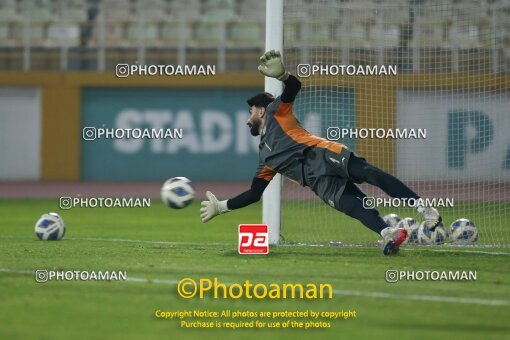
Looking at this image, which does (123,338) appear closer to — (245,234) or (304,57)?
(245,234)

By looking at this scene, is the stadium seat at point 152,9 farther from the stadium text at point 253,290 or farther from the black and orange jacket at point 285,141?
the stadium text at point 253,290

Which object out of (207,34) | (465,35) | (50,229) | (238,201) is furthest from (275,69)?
(207,34)

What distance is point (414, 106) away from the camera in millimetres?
14547

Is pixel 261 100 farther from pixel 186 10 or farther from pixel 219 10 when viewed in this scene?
pixel 219 10

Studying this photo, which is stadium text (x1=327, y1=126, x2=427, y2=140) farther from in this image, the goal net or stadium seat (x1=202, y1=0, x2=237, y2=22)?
stadium seat (x1=202, y1=0, x2=237, y2=22)

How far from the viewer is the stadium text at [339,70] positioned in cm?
1202

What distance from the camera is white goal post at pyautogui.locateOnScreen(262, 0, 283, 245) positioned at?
1092 cm

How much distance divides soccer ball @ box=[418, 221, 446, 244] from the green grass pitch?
212 millimetres

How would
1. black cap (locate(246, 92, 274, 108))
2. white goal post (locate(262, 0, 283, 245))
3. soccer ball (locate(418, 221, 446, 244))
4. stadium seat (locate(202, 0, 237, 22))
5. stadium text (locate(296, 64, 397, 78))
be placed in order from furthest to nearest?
stadium seat (locate(202, 0, 237, 22)) < stadium text (locate(296, 64, 397, 78)) < white goal post (locate(262, 0, 283, 245)) < soccer ball (locate(418, 221, 446, 244)) < black cap (locate(246, 92, 274, 108))

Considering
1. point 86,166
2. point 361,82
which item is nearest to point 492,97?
point 361,82

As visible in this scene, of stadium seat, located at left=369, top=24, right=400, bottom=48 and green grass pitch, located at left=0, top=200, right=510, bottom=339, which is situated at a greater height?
stadium seat, located at left=369, top=24, right=400, bottom=48

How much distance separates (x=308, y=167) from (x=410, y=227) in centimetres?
171

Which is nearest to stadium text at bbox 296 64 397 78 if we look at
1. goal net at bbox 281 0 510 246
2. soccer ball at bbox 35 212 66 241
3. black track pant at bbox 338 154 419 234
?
goal net at bbox 281 0 510 246

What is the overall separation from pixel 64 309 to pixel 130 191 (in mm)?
17666
